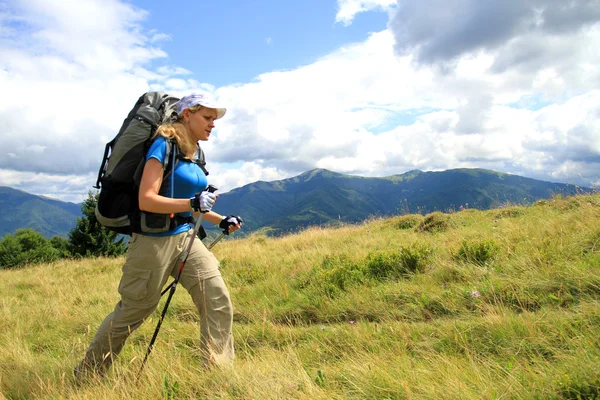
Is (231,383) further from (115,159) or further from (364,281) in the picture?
(364,281)

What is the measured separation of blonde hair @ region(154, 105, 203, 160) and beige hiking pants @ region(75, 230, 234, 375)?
30.8 inches

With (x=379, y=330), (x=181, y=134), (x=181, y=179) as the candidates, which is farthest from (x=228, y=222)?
(x=379, y=330)

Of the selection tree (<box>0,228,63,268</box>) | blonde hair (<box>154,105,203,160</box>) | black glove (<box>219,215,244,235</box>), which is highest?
blonde hair (<box>154,105,203,160</box>)

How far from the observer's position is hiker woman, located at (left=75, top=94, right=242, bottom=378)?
3.05m

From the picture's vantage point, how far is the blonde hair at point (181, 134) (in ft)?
10.5

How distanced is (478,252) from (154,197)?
4.62 meters

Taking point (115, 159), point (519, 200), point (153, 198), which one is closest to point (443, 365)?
point (153, 198)

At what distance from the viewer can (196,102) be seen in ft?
11.2

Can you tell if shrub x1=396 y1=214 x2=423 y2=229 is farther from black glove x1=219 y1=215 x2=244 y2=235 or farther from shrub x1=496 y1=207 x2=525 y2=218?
black glove x1=219 y1=215 x2=244 y2=235

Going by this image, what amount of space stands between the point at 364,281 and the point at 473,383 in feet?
10.3

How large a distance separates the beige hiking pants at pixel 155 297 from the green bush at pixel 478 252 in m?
3.77

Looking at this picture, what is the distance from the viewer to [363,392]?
249 cm

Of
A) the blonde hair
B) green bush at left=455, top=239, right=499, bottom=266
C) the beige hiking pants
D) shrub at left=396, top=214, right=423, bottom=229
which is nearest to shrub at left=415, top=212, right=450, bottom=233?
shrub at left=396, top=214, right=423, bottom=229

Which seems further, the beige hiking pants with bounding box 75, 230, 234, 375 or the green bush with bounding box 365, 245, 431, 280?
the green bush with bounding box 365, 245, 431, 280
